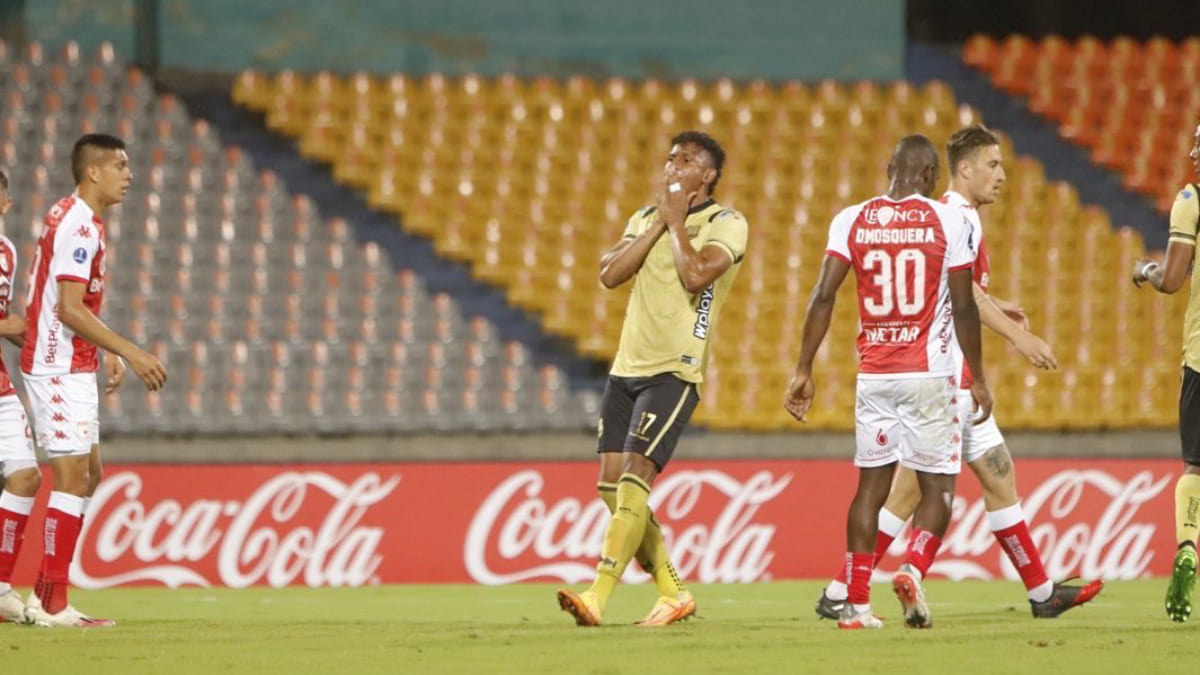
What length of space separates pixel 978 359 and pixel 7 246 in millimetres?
4160

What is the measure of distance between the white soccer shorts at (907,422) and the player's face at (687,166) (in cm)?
108

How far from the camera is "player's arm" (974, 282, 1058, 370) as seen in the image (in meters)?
7.19

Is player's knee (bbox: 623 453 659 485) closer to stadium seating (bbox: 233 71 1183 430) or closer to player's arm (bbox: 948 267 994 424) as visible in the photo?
player's arm (bbox: 948 267 994 424)

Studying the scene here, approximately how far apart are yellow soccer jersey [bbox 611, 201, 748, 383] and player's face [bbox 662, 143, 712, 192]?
0.17 metres

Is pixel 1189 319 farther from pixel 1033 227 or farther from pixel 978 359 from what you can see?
pixel 1033 227

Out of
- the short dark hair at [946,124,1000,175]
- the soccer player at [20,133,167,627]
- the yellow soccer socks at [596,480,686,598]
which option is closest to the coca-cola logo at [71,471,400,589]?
the soccer player at [20,133,167,627]

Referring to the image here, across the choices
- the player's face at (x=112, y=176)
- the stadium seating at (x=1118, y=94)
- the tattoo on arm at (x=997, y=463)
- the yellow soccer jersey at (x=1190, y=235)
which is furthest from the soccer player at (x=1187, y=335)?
the stadium seating at (x=1118, y=94)

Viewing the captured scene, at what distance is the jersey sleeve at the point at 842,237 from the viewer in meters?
7.04

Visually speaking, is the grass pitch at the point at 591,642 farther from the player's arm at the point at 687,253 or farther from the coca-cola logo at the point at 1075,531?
the coca-cola logo at the point at 1075,531

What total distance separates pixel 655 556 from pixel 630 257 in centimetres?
130

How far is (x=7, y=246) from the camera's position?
7781 millimetres

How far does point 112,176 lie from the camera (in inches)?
303

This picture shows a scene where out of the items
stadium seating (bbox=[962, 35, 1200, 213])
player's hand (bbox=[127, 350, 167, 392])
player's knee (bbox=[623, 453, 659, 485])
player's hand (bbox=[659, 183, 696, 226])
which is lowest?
player's knee (bbox=[623, 453, 659, 485])

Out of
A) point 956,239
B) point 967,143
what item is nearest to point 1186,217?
point 967,143
